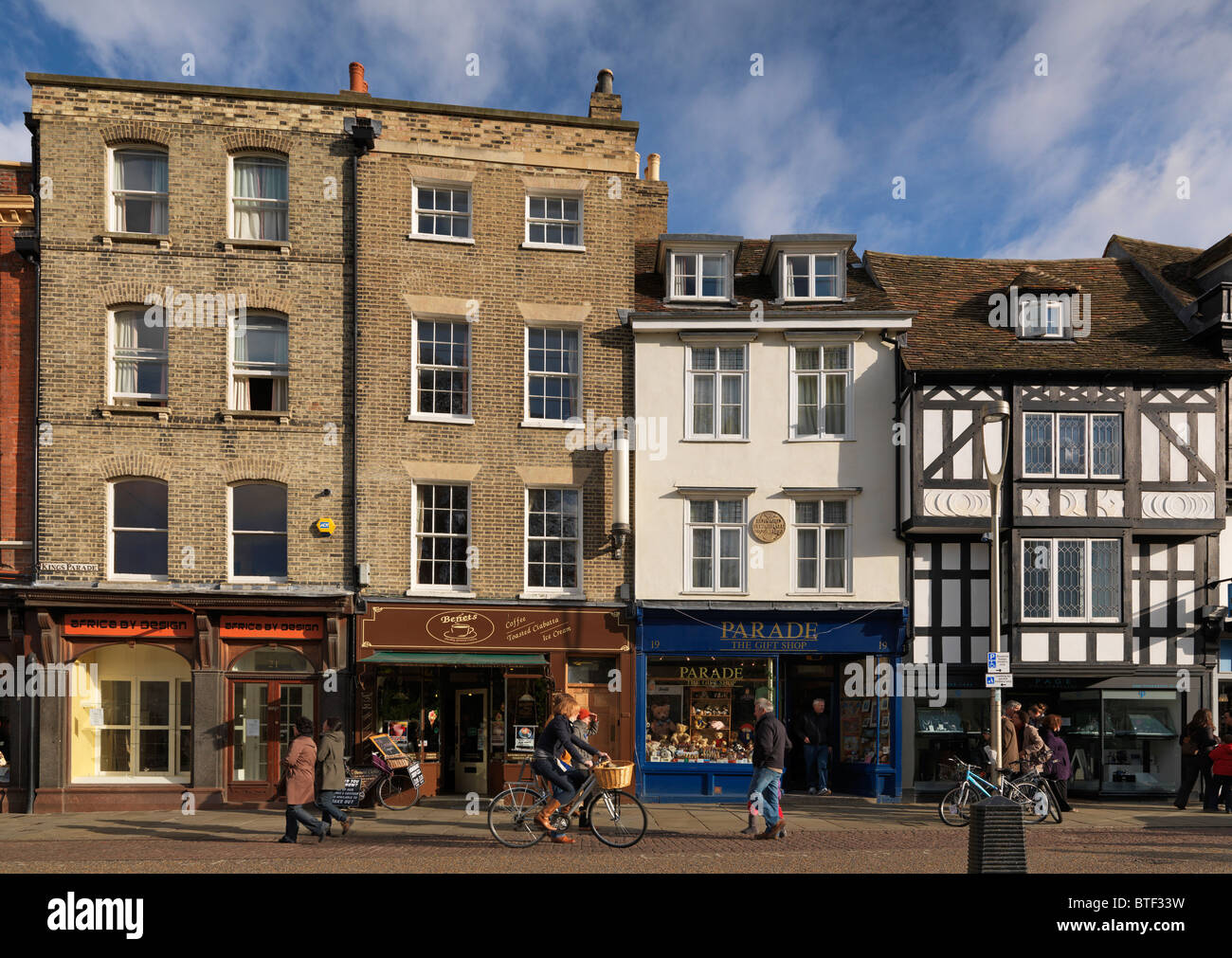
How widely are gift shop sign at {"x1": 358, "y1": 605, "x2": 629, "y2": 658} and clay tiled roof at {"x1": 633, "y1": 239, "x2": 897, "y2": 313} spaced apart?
597cm

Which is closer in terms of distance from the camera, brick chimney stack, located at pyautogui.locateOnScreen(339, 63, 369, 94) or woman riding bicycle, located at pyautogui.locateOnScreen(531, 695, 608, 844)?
woman riding bicycle, located at pyautogui.locateOnScreen(531, 695, 608, 844)

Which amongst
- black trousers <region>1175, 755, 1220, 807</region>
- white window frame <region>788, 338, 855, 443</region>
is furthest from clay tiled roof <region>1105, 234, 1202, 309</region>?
black trousers <region>1175, 755, 1220, 807</region>

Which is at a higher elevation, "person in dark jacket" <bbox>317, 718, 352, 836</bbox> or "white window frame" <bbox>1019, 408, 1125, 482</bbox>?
"white window frame" <bbox>1019, 408, 1125, 482</bbox>

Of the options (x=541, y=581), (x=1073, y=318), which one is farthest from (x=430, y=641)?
(x=1073, y=318)

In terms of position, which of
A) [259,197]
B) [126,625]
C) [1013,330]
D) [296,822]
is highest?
[259,197]

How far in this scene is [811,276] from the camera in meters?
18.5

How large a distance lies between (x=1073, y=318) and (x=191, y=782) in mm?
18308

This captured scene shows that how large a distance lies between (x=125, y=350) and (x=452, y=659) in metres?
7.99

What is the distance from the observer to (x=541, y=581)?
17.4 meters

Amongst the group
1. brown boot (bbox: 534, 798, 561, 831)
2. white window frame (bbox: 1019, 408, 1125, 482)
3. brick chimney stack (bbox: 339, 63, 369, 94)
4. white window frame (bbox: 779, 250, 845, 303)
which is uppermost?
brick chimney stack (bbox: 339, 63, 369, 94)

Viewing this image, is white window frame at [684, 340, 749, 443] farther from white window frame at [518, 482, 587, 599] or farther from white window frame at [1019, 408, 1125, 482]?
white window frame at [1019, 408, 1125, 482]

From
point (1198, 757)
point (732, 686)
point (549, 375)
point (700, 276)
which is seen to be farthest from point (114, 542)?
point (1198, 757)

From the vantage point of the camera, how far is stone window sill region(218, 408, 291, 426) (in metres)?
16.6

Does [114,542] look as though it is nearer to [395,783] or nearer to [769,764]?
[395,783]
